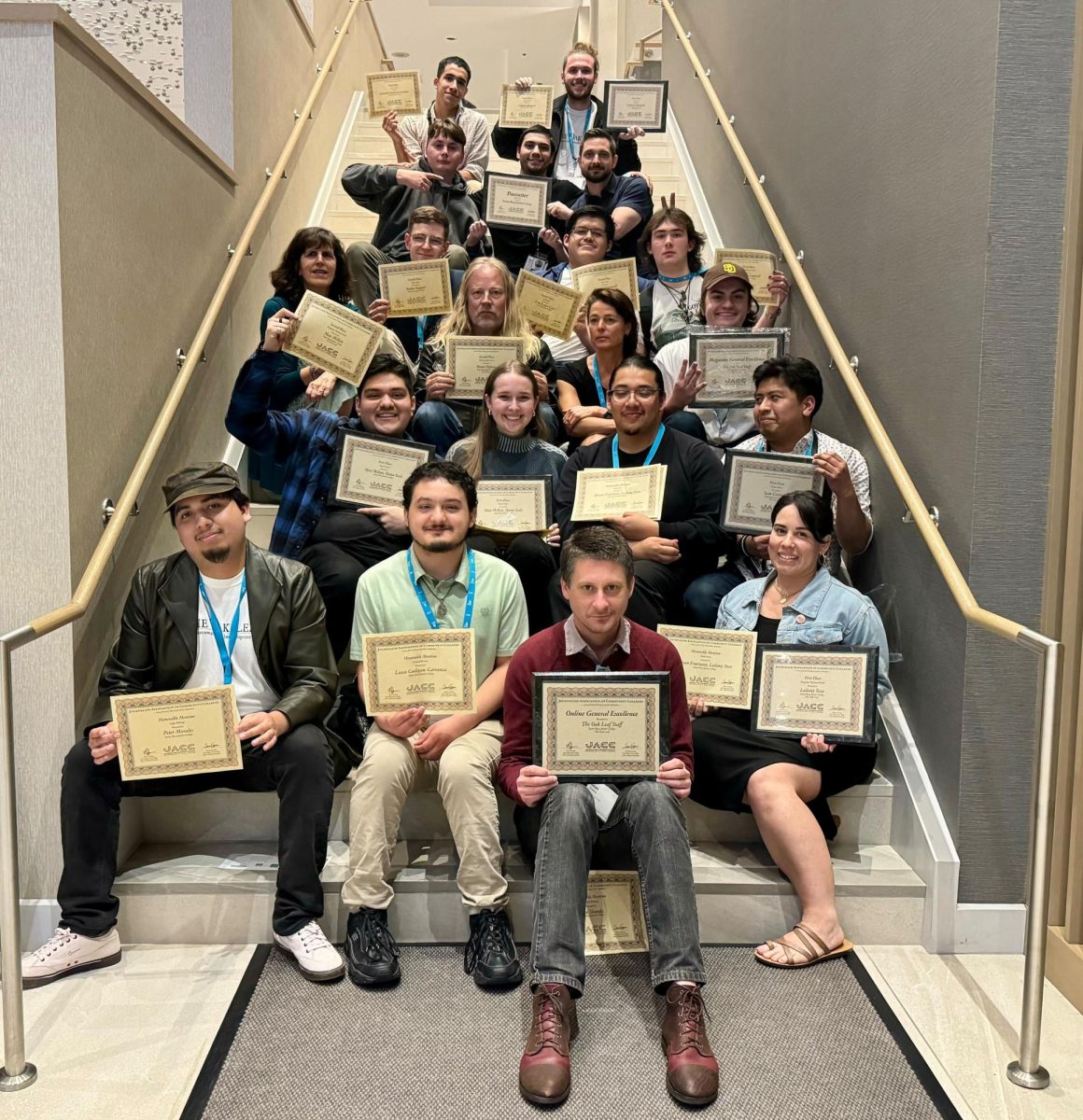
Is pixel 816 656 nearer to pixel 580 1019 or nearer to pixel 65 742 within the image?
pixel 580 1019

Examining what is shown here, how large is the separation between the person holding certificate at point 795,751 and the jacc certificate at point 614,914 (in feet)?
1.06

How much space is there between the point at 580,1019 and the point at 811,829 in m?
0.71

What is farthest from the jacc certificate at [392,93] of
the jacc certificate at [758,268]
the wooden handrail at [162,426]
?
the jacc certificate at [758,268]

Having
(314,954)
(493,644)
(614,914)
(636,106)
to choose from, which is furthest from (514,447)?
(636,106)

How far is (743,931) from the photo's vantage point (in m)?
2.75

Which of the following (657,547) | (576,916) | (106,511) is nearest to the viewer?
(576,916)

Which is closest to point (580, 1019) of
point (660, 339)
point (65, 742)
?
point (65, 742)

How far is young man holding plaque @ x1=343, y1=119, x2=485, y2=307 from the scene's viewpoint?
204 inches

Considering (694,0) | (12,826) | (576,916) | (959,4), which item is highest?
(694,0)

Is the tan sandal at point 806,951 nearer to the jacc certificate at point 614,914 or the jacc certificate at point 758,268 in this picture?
the jacc certificate at point 614,914

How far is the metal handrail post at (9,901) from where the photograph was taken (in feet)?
6.98

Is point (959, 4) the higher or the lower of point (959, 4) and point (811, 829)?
the higher

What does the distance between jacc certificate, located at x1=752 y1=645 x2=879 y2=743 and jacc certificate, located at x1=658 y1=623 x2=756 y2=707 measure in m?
0.04

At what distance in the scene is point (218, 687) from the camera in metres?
2.54
